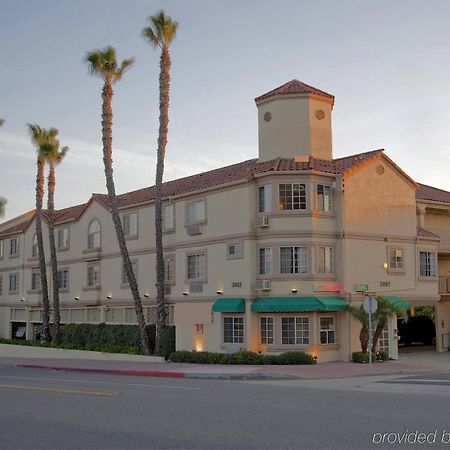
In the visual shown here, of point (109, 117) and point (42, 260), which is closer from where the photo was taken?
point (109, 117)

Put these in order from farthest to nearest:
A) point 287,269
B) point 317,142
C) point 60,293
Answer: point 60,293
point 317,142
point 287,269

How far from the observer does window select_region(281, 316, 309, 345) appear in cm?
3262

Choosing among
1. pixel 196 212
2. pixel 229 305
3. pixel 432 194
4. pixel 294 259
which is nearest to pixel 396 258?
pixel 294 259

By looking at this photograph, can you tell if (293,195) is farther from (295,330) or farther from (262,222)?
(295,330)

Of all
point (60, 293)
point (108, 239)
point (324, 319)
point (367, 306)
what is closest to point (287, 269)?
point (324, 319)

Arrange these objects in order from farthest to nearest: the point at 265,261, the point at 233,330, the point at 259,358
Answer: the point at 233,330 → the point at 265,261 → the point at 259,358

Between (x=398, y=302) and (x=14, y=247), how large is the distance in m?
31.8

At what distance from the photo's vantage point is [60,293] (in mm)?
48969

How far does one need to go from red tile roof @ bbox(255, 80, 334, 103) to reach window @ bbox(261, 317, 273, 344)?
10.6 m

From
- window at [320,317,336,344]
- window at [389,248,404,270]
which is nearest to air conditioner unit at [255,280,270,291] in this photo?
window at [320,317,336,344]

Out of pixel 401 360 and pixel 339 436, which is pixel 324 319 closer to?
pixel 401 360

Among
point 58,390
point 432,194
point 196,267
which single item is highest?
point 432,194

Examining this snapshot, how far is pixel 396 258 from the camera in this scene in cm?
3562

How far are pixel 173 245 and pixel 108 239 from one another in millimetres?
7121
